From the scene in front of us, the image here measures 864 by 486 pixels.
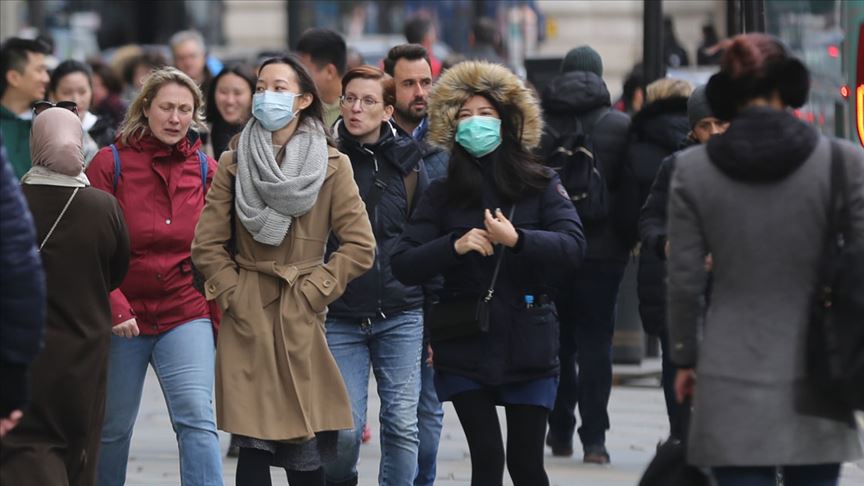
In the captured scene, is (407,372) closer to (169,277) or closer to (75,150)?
(169,277)

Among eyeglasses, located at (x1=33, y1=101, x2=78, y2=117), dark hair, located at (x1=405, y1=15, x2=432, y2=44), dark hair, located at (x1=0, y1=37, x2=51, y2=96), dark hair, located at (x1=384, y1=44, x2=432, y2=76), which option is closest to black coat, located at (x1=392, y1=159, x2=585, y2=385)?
eyeglasses, located at (x1=33, y1=101, x2=78, y2=117)

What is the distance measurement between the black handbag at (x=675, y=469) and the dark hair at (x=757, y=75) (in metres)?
0.84

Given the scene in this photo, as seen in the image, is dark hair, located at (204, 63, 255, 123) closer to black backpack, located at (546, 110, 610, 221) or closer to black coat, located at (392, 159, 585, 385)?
black backpack, located at (546, 110, 610, 221)

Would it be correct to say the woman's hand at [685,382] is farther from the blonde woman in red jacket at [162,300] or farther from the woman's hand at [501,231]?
the blonde woman in red jacket at [162,300]

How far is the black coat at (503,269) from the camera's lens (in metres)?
6.96

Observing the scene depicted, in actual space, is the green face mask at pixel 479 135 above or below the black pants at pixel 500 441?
above

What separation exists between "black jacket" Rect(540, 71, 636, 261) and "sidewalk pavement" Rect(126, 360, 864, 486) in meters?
1.05

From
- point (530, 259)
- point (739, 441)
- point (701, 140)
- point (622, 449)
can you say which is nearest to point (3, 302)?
point (739, 441)

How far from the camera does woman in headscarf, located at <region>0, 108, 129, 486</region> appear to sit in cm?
653

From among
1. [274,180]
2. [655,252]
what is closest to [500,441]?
[274,180]

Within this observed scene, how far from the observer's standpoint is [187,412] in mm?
7332

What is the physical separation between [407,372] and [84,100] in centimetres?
375

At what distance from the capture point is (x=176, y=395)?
7.36m

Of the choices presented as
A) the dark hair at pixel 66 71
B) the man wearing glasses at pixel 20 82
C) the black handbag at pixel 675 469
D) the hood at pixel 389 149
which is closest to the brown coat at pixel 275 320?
the hood at pixel 389 149
